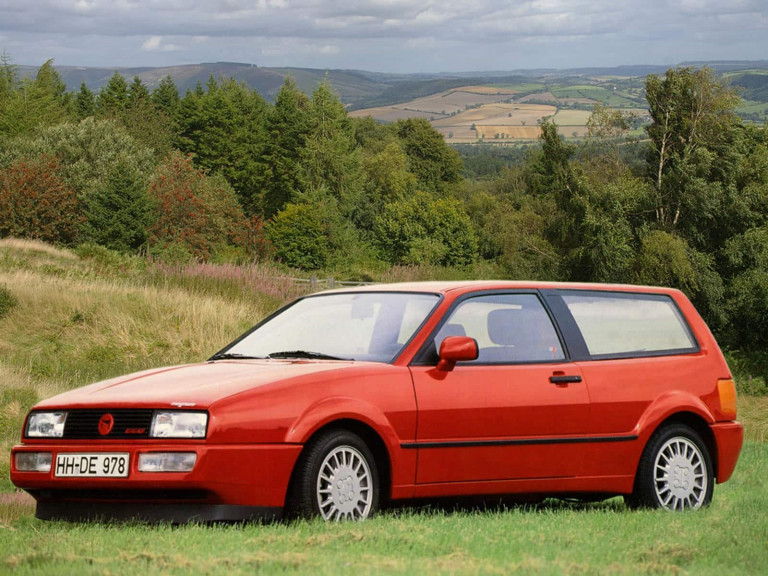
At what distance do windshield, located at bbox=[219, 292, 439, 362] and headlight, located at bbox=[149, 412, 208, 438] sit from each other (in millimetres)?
1343

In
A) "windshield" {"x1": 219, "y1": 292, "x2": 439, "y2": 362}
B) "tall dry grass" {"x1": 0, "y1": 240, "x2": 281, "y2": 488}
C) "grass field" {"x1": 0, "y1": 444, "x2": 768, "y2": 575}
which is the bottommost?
"tall dry grass" {"x1": 0, "y1": 240, "x2": 281, "y2": 488}

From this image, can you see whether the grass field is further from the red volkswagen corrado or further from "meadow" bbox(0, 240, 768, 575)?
the red volkswagen corrado

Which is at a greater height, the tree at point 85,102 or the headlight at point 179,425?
the tree at point 85,102

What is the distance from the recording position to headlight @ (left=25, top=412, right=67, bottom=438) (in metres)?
7.33

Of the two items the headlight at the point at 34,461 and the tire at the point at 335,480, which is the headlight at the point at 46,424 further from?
the tire at the point at 335,480

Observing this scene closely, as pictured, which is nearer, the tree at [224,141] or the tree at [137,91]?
the tree at [224,141]

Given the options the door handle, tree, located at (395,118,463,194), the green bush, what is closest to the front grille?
the door handle

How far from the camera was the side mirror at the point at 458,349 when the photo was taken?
7.71 m

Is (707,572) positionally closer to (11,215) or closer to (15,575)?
(15,575)

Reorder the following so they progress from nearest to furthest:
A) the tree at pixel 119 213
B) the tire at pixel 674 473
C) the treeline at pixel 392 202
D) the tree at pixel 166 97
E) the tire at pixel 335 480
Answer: the tire at pixel 335 480 → the tire at pixel 674 473 → the treeline at pixel 392 202 → the tree at pixel 119 213 → the tree at pixel 166 97

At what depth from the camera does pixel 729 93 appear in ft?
227

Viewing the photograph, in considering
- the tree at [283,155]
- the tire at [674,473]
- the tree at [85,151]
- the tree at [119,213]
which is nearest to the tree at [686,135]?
the tree at [119,213]

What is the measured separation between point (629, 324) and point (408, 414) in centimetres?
230

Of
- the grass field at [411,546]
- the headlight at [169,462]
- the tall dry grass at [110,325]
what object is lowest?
the tall dry grass at [110,325]
